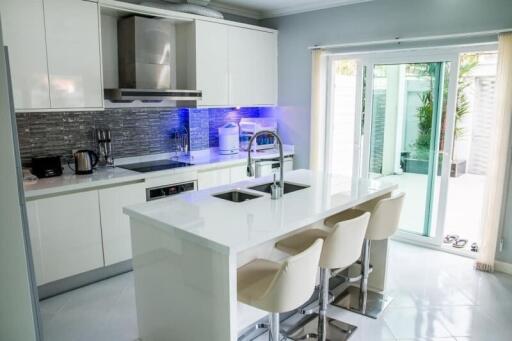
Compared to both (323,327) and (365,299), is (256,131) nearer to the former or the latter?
(365,299)

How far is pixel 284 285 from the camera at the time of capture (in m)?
1.92

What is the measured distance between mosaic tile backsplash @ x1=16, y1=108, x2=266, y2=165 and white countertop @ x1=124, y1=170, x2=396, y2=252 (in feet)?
5.58

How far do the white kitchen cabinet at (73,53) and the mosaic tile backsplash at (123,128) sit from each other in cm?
37

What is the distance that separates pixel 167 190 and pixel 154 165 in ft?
1.31

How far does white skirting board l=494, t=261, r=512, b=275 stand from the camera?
371cm

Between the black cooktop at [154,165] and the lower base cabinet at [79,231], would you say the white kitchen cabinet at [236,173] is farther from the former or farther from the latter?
the lower base cabinet at [79,231]

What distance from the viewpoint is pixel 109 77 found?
155 inches

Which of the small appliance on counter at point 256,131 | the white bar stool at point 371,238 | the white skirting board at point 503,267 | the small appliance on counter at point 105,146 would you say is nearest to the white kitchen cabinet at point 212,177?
the small appliance on counter at point 256,131

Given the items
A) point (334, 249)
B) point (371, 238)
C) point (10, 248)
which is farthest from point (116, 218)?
point (371, 238)

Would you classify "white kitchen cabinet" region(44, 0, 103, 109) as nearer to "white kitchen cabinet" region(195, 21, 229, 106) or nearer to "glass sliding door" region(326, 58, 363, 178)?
"white kitchen cabinet" region(195, 21, 229, 106)

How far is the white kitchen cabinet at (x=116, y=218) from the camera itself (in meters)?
3.45

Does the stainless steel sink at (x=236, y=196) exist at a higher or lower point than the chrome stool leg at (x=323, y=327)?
higher

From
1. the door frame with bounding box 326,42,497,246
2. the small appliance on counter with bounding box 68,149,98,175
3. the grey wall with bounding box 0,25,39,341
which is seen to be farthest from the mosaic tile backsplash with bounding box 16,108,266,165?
the grey wall with bounding box 0,25,39,341

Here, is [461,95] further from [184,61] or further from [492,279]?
[184,61]
